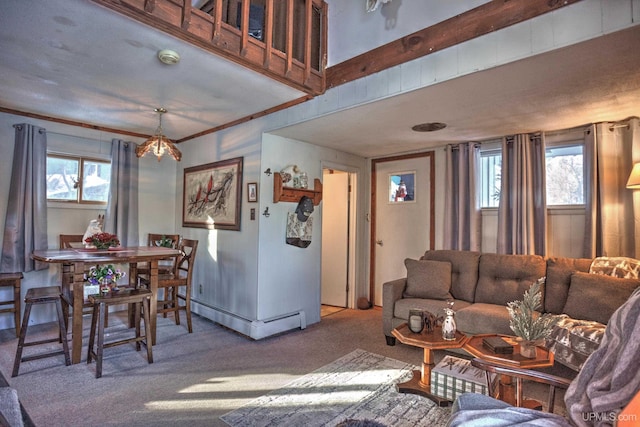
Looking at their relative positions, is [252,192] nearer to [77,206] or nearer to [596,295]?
[77,206]

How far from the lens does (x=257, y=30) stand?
2.65 meters

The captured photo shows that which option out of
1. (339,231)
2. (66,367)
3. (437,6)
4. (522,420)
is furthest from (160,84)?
(522,420)

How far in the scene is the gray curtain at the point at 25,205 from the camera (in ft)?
12.1

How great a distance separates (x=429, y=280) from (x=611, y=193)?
1.86 metres

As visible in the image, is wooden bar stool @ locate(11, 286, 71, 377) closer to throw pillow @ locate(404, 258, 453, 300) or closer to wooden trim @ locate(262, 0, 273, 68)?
wooden trim @ locate(262, 0, 273, 68)

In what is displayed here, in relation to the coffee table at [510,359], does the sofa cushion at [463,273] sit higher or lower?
higher

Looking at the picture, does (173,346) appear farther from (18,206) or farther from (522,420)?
(522,420)

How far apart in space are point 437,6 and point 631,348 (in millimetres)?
2170

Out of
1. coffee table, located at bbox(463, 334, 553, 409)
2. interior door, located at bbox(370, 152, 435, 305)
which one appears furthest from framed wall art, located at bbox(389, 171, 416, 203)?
coffee table, located at bbox(463, 334, 553, 409)

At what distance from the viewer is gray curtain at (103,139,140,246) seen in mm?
4367

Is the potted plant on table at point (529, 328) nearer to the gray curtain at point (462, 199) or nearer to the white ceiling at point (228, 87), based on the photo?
the white ceiling at point (228, 87)

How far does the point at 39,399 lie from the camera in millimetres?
2297

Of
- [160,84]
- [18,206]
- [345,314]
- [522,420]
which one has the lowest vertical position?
[345,314]

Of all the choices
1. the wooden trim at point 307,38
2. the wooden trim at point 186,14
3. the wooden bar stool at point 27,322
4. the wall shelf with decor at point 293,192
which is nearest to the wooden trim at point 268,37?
the wooden trim at point 307,38
